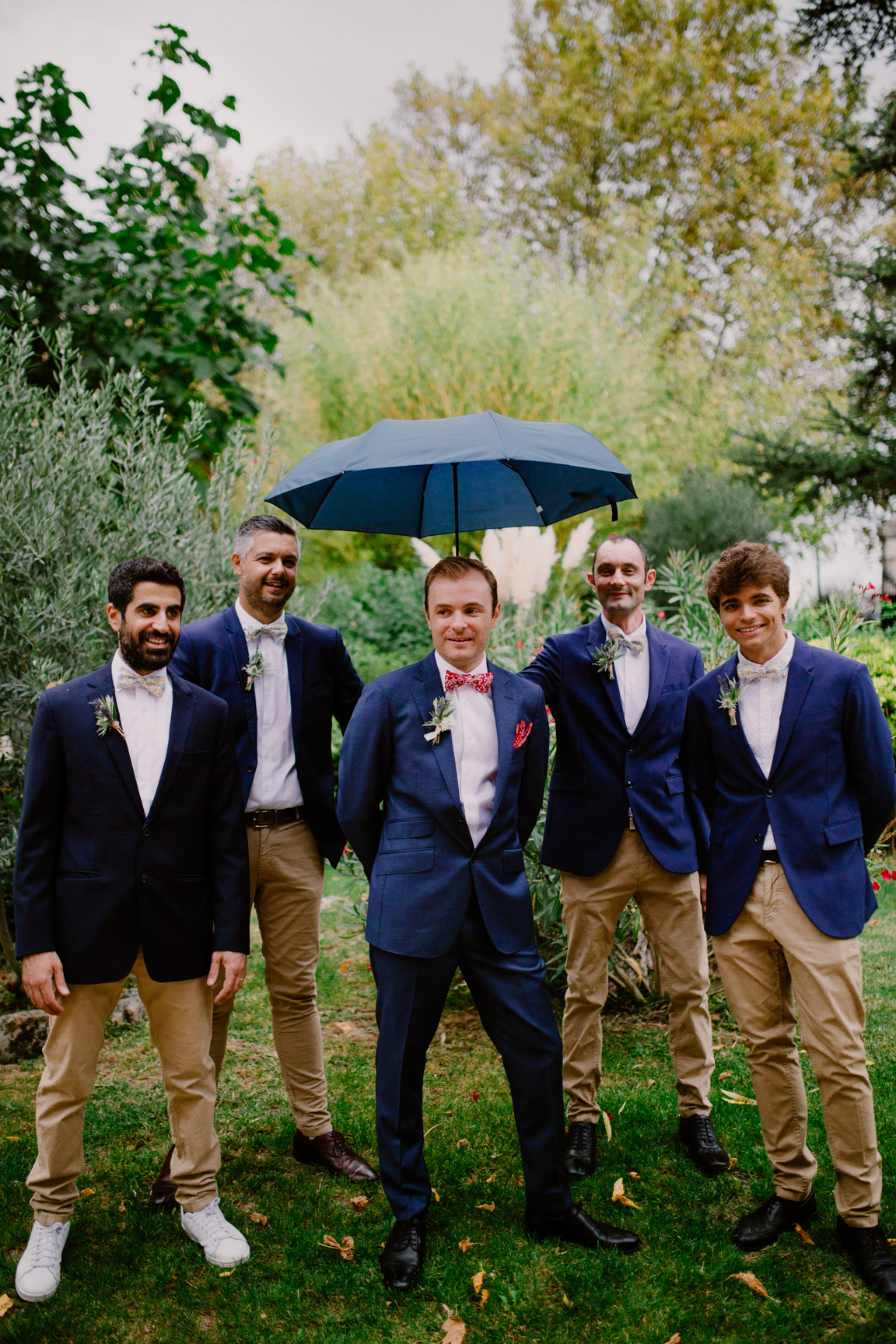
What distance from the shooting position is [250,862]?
137 inches

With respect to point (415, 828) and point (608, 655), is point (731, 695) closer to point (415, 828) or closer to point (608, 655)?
point (608, 655)

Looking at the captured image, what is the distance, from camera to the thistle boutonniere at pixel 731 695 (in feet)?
10.2

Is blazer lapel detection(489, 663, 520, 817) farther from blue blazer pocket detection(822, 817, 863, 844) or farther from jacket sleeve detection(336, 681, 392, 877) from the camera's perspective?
blue blazer pocket detection(822, 817, 863, 844)

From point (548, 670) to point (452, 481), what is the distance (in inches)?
32.1

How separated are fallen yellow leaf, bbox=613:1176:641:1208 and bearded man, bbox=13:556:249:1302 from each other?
1284mm

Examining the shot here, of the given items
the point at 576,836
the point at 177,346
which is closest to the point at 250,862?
the point at 576,836

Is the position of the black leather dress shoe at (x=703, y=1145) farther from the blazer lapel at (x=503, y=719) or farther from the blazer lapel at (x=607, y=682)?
the blazer lapel at (x=503, y=719)

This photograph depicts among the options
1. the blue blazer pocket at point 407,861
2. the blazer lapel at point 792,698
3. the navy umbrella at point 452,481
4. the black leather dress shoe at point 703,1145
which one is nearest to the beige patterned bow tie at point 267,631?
the navy umbrella at point 452,481

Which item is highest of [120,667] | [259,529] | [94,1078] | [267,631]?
[259,529]

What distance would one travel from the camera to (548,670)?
3648 millimetres

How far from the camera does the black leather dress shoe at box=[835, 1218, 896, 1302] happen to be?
2.76m

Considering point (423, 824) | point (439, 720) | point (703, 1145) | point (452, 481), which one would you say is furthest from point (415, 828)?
point (703, 1145)

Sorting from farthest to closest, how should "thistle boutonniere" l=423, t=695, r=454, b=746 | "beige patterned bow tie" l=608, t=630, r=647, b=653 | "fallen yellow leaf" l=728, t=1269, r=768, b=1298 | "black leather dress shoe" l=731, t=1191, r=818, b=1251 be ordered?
"beige patterned bow tie" l=608, t=630, r=647, b=653 → "black leather dress shoe" l=731, t=1191, r=818, b=1251 → "thistle boutonniere" l=423, t=695, r=454, b=746 → "fallen yellow leaf" l=728, t=1269, r=768, b=1298

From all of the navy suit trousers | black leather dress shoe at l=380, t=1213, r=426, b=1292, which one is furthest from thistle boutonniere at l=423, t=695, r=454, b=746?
black leather dress shoe at l=380, t=1213, r=426, b=1292
